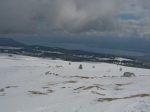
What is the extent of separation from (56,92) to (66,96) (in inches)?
155

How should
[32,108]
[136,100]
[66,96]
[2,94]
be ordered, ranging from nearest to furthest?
[32,108] < [136,100] < [66,96] < [2,94]

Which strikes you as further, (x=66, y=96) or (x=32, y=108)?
(x=66, y=96)

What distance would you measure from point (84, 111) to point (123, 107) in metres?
3.56

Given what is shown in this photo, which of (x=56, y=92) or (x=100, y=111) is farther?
(x=56, y=92)

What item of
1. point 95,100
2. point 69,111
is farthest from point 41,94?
point 69,111

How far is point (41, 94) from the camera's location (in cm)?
4147

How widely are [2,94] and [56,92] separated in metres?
6.58

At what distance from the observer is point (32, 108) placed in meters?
31.5

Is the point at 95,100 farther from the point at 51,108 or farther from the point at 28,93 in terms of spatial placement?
the point at 28,93

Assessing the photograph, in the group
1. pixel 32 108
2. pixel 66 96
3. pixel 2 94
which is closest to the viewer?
pixel 32 108

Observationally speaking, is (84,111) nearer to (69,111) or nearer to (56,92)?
(69,111)

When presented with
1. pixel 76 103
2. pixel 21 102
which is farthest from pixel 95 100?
pixel 21 102

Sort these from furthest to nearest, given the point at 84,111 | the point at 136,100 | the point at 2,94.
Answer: the point at 2,94 < the point at 136,100 < the point at 84,111

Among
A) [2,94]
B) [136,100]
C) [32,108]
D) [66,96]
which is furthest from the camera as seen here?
[2,94]
